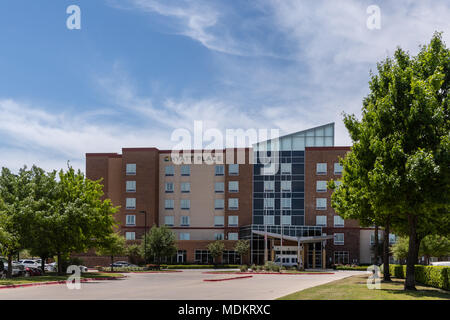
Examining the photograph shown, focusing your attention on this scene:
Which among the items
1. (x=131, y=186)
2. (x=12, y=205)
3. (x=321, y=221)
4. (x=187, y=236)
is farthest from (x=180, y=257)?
(x=12, y=205)

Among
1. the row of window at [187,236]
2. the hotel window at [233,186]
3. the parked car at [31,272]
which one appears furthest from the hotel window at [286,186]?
the parked car at [31,272]

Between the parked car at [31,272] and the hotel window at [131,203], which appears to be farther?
the hotel window at [131,203]

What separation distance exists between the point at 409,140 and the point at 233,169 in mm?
62043

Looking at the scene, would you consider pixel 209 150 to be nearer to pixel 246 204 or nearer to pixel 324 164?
pixel 246 204

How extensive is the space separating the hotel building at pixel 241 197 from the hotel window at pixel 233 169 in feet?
0.66

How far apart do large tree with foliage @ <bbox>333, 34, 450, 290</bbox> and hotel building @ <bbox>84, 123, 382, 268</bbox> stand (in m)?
53.7

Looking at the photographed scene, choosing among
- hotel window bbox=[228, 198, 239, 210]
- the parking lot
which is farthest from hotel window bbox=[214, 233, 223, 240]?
the parking lot

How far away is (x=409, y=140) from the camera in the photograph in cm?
2467

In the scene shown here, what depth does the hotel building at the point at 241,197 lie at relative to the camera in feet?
270

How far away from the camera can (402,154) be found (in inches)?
942

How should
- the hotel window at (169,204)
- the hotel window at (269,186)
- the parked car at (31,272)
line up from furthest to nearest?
the hotel window at (169,204) < the hotel window at (269,186) < the parked car at (31,272)

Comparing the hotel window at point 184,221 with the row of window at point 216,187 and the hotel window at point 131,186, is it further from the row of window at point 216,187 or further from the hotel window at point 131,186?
the hotel window at point 131,186

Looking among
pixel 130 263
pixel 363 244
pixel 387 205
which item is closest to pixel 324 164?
pixel 363 244
